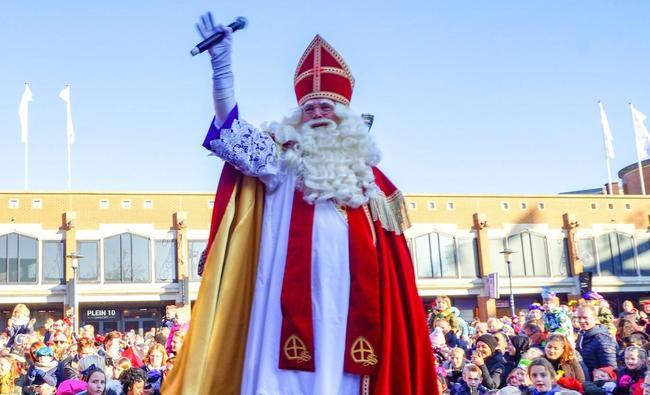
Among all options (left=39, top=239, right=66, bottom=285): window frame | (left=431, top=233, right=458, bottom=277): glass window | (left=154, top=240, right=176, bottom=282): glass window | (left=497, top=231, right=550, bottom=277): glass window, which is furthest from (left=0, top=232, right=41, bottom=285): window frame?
(left=497, top=231, right=550, bottom=277): glass window

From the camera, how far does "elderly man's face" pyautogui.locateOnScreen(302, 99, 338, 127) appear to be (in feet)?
14.1

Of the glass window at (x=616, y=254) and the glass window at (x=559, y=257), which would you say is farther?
the glass window at (x=616, y=254)

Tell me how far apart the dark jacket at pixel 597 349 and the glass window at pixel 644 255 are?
35228mm

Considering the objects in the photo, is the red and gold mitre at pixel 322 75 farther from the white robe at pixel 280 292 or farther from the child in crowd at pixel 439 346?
the child in crowd at pixel 439 346

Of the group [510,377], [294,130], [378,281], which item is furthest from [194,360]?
[510,377]

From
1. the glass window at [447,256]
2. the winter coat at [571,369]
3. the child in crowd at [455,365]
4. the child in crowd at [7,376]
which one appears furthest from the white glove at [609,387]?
the glass window at [447,256]

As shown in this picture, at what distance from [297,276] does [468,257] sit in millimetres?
36372

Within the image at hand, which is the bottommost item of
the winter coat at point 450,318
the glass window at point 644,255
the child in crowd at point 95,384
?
the child in crowd at point 95,384

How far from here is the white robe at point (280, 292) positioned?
3756 mm

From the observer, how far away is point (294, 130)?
13.9 feet

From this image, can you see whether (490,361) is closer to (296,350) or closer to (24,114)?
(296,350)

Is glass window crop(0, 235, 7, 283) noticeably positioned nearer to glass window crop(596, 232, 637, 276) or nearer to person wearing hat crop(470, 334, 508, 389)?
glass window crop(596, 232, 637, 276)

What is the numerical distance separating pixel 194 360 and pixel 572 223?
39486 mm

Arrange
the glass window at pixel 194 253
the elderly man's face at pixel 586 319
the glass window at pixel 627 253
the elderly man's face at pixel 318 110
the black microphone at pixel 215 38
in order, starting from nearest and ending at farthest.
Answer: the black microphone at pixel 215 38 → the elderly man's face at pixel 318 110 → the elderly man's face at pixel 586 319 → the glass window at pixel 194 253 → the glass window at pixel 627 253
